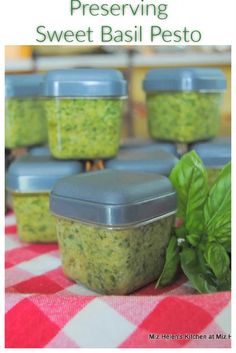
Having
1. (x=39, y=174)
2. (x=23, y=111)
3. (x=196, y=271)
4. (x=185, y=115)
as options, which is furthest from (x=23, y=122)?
(x=196, y=271)

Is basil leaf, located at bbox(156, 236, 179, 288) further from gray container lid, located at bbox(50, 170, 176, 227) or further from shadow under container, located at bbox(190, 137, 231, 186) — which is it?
shadow under container, located at bbox(190, 137, 231, 186)

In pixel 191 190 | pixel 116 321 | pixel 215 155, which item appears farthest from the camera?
pixel 215 155

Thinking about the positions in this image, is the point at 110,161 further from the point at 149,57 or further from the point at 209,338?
the point at 149,57

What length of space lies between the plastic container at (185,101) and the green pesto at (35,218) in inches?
8.5

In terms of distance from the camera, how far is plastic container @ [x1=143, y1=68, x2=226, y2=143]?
2.12 feet

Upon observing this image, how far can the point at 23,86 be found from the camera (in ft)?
2.15

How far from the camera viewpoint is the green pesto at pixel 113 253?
17.0 inches

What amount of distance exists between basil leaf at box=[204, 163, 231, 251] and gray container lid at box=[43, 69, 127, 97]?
18 centimetres

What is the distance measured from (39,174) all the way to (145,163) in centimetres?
14

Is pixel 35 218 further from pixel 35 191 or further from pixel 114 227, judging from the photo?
pixel 114 227

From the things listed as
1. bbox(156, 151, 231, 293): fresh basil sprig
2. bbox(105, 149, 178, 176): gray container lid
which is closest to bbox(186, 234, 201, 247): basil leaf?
bbox(156, 151, 231, 293): fresh basil sprig

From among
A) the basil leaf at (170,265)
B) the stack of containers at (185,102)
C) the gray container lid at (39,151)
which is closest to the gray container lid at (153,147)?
the stack of containers at (185,102)

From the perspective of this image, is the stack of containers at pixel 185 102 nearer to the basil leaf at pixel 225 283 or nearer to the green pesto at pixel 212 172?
the green pesto at pixel 212 172
